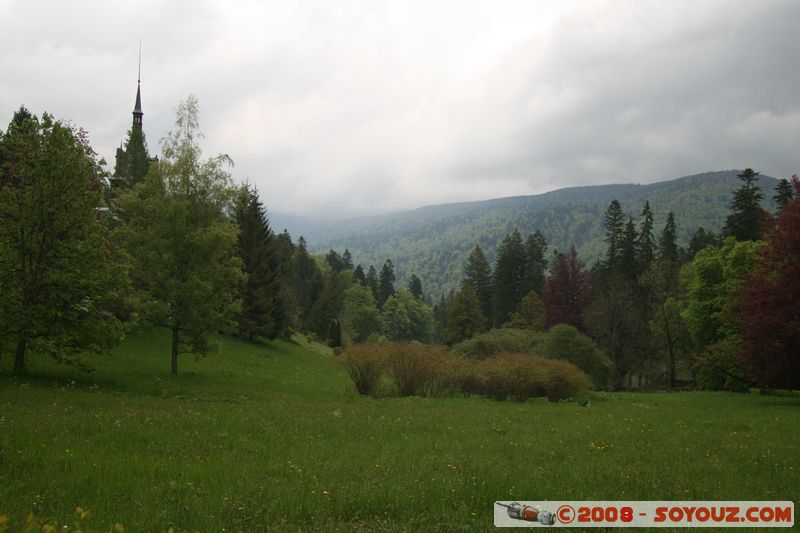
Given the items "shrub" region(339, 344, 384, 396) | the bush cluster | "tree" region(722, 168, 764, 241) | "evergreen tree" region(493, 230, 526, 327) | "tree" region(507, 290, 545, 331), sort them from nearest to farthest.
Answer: "shrub" region(339, 344, 384, 396) → the bush cluster → "tree" region(722, 168, 764, 241) → "tree" region(507, 290, 545, 331) → "evergreen tree" region(493, 230, 526, 327)

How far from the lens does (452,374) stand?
92.1 feet

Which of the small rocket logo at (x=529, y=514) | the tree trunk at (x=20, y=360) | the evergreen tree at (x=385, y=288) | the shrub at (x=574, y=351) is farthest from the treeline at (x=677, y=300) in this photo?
the evergreen tree at (x=385, y=288)

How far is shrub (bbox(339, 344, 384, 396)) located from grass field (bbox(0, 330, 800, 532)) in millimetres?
7080

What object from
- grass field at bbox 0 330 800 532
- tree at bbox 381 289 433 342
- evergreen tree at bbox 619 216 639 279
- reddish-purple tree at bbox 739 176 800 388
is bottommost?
tree at bbox 381 289 433 342

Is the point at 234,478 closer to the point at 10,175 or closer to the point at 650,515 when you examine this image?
the point at 650,515

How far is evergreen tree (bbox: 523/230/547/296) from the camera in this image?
255ft

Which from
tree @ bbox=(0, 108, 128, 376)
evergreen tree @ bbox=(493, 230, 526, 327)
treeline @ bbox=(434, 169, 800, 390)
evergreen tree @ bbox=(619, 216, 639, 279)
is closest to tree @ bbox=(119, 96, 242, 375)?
tree @ bbox=(0, 108, 128, 376)

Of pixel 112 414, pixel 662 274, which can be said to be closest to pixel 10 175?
pixel 112 414

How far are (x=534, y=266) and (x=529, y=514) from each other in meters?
76.8

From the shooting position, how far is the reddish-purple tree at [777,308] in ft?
77.9

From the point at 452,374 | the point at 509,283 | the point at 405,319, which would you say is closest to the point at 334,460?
the point at 452,374

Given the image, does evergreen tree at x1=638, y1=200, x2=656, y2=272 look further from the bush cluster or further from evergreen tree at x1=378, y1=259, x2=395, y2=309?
evergreen tree at x1=378, y1=259, x2=395, y2=309

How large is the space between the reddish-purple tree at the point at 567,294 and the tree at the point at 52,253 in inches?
1970

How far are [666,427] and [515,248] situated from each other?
64.9 m
